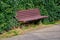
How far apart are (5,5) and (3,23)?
79 centimetres

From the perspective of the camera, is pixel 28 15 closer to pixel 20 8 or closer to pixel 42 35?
pixel 20 8

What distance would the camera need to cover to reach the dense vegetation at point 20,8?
1041 centimetres

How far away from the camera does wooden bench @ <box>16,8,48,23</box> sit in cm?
1147

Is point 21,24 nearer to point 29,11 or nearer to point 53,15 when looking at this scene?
point 29,11

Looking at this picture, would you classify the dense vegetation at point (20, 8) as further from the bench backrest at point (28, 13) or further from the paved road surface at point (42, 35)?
the paved road surface at point (42, 35)

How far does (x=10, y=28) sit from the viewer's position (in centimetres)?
1075

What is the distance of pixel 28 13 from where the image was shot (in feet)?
40.4

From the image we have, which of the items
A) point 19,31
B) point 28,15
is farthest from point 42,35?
point 28,15

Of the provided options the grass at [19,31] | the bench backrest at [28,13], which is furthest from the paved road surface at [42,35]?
the bench backrest at [28,13]

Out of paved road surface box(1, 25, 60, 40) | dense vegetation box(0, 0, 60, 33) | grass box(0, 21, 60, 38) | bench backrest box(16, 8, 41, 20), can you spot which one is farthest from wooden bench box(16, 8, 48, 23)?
paved road surface box(1, 25, 60, 40)

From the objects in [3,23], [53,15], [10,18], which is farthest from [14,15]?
[53,15]

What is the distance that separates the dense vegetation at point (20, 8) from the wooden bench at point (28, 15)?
10.8 inches

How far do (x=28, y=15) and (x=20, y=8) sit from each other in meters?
0.54

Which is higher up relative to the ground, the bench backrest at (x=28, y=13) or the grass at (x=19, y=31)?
the bench backrest at (x=28, y=13)
